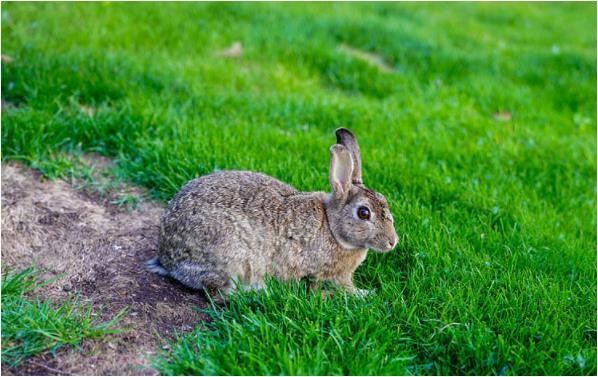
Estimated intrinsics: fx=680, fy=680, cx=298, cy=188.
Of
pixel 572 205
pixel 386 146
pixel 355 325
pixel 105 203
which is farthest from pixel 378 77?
pixel 355 325

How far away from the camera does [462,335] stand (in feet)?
13.7

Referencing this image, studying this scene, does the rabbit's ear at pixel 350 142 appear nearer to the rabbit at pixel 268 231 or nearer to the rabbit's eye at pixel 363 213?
the rabbit at pixel 268 231

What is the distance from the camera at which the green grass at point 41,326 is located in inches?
161

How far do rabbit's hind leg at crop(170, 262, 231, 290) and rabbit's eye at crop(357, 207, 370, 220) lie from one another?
1051 mm

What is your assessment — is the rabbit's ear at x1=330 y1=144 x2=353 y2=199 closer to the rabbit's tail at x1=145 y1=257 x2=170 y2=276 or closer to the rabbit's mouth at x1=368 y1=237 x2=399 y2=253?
the rabbit's mouth at x1=368 y1=237 x2=399 y2=253

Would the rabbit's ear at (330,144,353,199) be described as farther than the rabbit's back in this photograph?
Yes

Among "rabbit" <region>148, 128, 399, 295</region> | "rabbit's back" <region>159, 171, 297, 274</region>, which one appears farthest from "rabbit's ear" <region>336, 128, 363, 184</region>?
"rabbit's back" <region>159, 171, 297, 274</region>

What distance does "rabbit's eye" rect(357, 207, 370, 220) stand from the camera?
4.90m

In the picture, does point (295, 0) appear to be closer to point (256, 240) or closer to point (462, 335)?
point (256, 240)

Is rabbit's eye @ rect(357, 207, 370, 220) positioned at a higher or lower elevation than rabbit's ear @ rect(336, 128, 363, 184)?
lower

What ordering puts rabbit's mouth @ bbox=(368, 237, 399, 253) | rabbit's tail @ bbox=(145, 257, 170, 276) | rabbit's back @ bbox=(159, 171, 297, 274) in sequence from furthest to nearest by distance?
rabbit's tail @ bbox=(145, 257, 170, 276) → rabbit's mouth @ bbox=(368, 237, 399, 253) → rabbit's back @ bbox=(159, 171, 297, 274)

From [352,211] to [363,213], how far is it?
84mm

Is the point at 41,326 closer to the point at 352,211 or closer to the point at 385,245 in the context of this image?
the point at 352,211

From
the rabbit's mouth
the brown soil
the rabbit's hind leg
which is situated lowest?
the brown soil
